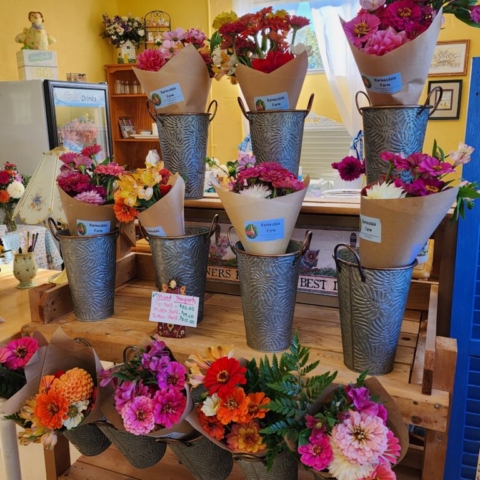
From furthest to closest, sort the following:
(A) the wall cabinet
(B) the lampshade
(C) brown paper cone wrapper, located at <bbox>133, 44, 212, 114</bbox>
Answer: (A) the wall cabinet
(B) the lampshade
(C) brown paper cone wrapper, located at <bbox>133, 44, 212, 114</bbox>

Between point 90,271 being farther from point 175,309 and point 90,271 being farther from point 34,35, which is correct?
point 34,35

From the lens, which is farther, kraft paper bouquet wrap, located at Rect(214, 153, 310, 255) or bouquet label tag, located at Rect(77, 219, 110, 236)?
bouquet label tag, located at Rect(77, 219, 110, 236)

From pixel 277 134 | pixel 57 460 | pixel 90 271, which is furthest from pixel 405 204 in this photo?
pixel 57 460

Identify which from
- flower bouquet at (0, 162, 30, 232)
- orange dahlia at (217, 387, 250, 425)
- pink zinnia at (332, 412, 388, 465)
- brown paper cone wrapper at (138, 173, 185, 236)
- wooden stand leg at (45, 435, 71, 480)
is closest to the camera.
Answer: pink zinnia at (332, 412, 388, 465)

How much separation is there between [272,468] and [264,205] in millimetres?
515

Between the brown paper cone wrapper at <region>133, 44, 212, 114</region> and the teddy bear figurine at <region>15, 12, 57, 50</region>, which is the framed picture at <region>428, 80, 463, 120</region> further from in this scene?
the brown paper cone wrapper at <region>133, 44, 212, 114</region>

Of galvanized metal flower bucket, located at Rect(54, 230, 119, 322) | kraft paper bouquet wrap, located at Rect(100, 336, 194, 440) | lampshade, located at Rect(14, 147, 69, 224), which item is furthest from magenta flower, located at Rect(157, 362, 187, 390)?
lampshade, located at Rect(14, 147, 69, 224)

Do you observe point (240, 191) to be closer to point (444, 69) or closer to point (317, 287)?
point (317, 287)

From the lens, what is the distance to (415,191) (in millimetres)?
848

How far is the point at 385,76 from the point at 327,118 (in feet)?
12.0

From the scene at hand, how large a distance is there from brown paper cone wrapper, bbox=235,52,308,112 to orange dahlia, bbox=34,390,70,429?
2.58 feet

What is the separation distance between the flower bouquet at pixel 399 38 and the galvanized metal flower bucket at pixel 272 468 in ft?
2.53

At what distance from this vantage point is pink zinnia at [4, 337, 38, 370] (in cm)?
106

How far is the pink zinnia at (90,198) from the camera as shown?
3.78 ft
